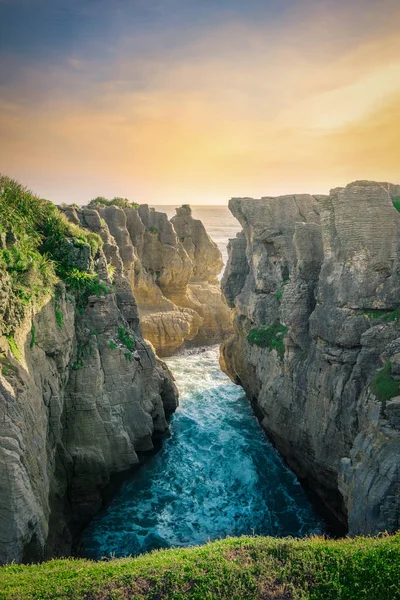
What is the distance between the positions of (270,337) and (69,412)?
12867mm

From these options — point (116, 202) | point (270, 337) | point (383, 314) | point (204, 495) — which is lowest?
point (204, 495)

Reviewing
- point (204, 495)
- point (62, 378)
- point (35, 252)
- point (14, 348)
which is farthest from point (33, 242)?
point (204, 495)

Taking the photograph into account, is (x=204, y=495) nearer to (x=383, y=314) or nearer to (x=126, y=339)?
(x=126, y=339)

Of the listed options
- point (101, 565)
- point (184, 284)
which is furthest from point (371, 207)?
point (184, 284)

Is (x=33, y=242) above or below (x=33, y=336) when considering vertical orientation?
above

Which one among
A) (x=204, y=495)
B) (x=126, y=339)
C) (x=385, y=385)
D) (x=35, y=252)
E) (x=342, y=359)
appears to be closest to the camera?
(x=385, y=385)

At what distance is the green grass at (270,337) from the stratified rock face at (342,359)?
0.27ft

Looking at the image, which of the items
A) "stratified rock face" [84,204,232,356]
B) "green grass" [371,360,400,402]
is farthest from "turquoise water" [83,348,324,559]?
→ "stratified rock face" [84,204,232,356]

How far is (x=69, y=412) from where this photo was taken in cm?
1953

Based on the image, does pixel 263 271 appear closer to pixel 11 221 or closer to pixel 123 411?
pixel 123 411

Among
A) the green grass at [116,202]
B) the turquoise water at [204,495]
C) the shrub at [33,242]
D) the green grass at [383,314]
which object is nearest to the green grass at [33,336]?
the shrub at [33,242]

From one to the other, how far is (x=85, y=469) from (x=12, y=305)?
9.01 metres

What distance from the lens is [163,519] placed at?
805 inches

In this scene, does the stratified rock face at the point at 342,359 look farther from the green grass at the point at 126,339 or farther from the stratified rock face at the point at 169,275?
the stratified rock face at the point at 169,275
